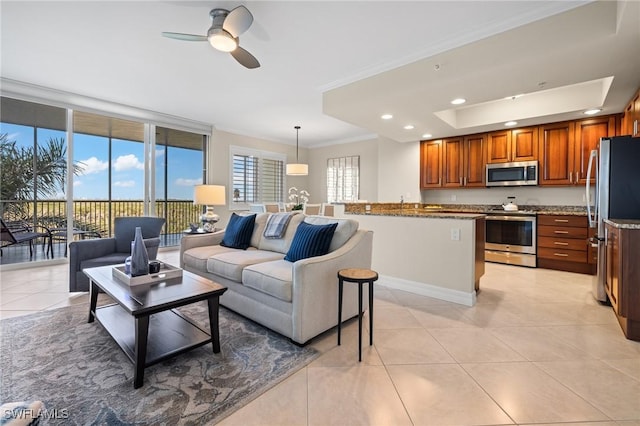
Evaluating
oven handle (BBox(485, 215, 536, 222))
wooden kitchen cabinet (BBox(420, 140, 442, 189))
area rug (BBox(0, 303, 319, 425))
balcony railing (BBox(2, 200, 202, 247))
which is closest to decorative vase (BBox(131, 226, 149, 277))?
area rug (BBox(0, 303, 319, 425))

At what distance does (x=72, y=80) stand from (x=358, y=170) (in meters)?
5.55

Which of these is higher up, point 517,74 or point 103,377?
point 517,74

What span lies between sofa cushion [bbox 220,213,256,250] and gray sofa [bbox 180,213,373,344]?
197mm

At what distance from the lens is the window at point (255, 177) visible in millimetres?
6656

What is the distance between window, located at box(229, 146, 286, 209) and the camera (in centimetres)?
666

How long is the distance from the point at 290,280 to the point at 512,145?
4.79 metres

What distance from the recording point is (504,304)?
300 centimetres

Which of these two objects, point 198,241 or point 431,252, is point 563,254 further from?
point 198,241

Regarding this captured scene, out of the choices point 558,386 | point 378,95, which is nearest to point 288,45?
point 378,95

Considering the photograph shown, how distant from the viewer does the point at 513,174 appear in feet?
15.9

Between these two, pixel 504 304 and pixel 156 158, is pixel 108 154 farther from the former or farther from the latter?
pixel 504 304

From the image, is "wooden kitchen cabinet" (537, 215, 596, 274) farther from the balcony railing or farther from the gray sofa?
the balcony railing

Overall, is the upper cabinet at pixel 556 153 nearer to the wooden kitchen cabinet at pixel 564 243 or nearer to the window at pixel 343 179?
the wooden kitchen cabinet at pixel 564 243

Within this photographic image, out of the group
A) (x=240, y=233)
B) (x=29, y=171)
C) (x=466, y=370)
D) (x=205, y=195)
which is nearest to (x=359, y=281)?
(x=466, y=370)
